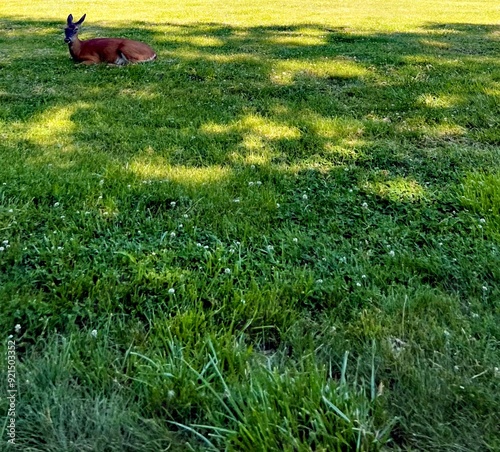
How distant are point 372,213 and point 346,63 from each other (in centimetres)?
475

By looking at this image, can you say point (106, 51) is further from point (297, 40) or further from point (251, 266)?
point (251, 266)

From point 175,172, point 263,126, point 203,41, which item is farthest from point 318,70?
point 175,172

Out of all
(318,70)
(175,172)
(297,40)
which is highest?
(297,40)

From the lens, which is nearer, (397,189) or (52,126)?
(397,189)

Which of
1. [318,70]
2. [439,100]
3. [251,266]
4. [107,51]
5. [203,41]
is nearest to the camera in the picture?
[251,266]

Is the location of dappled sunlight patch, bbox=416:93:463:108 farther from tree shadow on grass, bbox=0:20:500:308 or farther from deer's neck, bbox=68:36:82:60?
deer's neck, bbox=68:36:82:60

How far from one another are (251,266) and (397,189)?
1367mm

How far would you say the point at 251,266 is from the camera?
2.59 m

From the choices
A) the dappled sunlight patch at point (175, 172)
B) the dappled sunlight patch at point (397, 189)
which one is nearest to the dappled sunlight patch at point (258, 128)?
the dappled sunlight patch at point (175, 172)

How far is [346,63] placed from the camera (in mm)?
7242

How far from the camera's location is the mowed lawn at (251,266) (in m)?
1.67

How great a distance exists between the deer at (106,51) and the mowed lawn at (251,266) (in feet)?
4.24

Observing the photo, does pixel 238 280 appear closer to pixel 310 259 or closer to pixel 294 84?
pixel 310 259

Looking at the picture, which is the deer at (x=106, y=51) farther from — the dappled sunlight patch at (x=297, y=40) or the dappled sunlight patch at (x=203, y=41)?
the dappled sunlight patch at (x=297, y=40)
